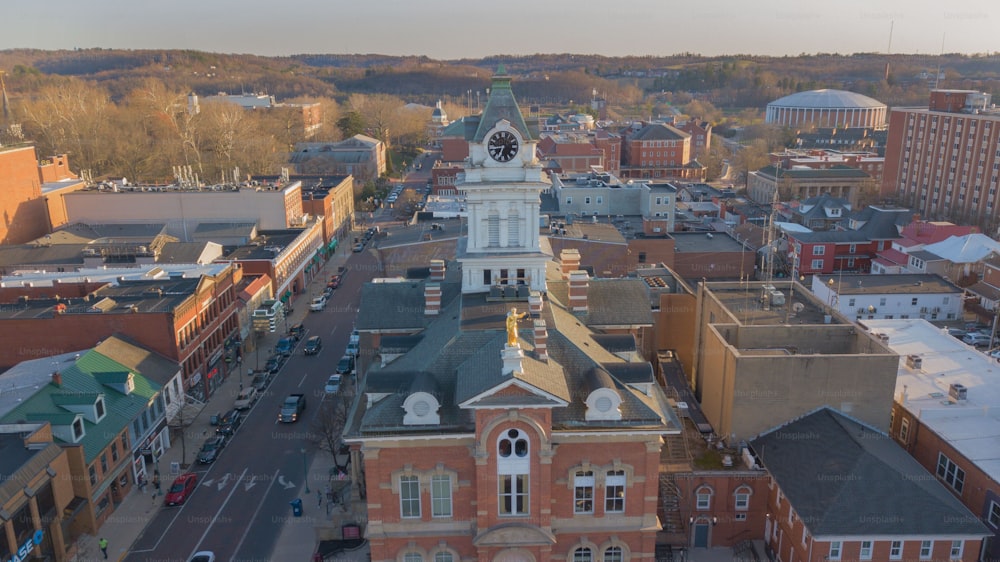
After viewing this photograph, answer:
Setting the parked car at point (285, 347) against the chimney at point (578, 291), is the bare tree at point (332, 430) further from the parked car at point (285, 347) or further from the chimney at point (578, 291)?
the chimney at point (578, 291)

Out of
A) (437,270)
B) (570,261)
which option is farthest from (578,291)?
(437,270)

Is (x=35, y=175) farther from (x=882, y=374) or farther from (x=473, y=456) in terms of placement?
(x=882, y=374)

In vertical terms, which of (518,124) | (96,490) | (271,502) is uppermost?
(518,124)

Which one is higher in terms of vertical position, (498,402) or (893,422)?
(498,402)

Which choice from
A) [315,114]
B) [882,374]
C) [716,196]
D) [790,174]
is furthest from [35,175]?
[315,114]

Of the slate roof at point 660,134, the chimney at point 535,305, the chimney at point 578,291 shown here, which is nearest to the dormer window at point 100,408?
the chimney at point 535,305

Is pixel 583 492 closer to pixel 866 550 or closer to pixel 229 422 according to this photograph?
pixel 866 550

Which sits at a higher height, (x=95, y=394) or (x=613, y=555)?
(x=95, y=394)
